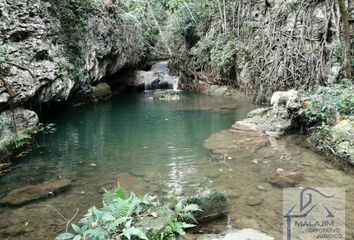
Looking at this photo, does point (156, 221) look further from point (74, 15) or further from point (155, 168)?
point (74, 15)

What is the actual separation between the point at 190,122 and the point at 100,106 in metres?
5.48

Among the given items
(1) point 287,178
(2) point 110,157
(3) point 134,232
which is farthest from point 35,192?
(1) point 287,178

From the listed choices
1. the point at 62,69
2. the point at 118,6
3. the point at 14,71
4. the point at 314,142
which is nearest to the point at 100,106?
the point at 62,69

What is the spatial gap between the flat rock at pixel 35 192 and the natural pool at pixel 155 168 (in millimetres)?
174

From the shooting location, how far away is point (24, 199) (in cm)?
506

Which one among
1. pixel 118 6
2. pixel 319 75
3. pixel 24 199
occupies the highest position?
pixel 118 6

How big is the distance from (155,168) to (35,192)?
2.00 meters

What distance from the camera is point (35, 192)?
17.4 ft

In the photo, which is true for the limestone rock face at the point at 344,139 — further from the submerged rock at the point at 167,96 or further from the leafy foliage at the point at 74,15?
the submerged rock at the point at 167,96

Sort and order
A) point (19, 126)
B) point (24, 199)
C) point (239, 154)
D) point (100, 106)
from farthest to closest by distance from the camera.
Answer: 1. point (100, 106)
2. point (19, 126)
3. point (239, 154)
4. point (24, 199)

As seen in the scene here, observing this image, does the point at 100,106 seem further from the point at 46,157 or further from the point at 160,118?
the point at 46,157

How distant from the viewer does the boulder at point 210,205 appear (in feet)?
13.7

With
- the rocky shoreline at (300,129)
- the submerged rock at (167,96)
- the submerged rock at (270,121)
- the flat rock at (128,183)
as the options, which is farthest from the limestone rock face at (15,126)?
the submerged rock at (167,96)

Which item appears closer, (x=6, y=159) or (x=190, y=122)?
(x=6, y=159)
